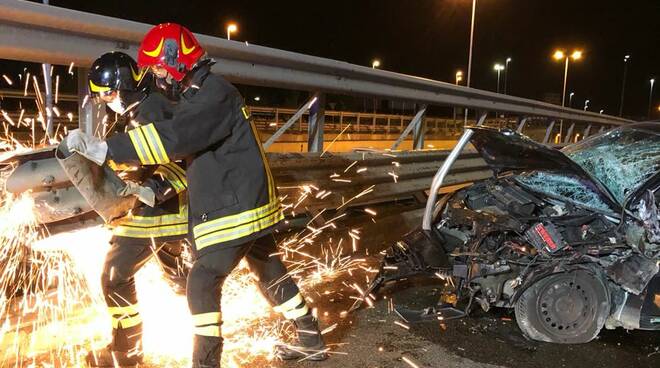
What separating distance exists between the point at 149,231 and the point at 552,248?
263 centimetres

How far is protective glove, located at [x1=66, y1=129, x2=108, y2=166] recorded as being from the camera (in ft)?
8.64

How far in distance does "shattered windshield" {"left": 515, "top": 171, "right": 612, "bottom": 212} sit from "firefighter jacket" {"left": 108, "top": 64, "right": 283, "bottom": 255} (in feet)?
7.09

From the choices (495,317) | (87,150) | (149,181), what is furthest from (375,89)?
(87,150)

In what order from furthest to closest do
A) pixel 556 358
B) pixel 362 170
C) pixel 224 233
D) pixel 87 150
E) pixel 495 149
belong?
pixel 362 170, pixel 495 149, pixel 556 358, pixel 224 233, pixel 87 150

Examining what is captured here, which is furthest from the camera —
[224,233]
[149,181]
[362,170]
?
[362,170]

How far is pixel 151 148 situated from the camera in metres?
2.70

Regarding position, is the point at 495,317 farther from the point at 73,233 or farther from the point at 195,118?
the point at 73,233

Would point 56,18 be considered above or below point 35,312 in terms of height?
above

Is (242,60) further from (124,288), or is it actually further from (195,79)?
(124,288)

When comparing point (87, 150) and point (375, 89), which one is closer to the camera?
point (87, 150)

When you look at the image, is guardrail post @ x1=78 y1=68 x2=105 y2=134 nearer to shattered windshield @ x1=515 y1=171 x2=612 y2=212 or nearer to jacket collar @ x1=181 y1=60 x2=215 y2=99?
jacket collar @ x1=181 y1=60 x2=215 y2=99

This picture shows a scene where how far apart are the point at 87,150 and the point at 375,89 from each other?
12.2 ft

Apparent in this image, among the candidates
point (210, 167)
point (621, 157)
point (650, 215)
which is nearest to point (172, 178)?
point (210, 167)

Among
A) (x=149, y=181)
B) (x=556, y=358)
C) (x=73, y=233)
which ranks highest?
(x=149, y=181)
